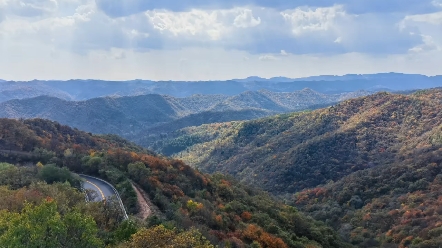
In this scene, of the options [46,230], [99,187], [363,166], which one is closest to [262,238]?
[99,187]

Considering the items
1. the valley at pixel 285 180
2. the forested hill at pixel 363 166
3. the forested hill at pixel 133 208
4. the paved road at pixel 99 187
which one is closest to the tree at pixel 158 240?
the forested hill at pixel 133 208

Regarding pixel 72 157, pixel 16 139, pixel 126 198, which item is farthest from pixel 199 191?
pixel 16 139

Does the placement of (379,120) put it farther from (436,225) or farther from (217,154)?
(436,225)

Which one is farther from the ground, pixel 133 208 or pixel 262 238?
pixel 133 208

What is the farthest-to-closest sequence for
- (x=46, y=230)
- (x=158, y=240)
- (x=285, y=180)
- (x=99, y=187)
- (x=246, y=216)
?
(x=285, y=180) < (x=246, y=216) < (x=99, y=187) < (x=46, y=230) < (x=158, y=240)

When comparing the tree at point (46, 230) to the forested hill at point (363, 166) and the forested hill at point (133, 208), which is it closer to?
the forested hill at point (133, 208)

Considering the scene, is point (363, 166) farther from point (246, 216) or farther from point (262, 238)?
point (262, 238)
